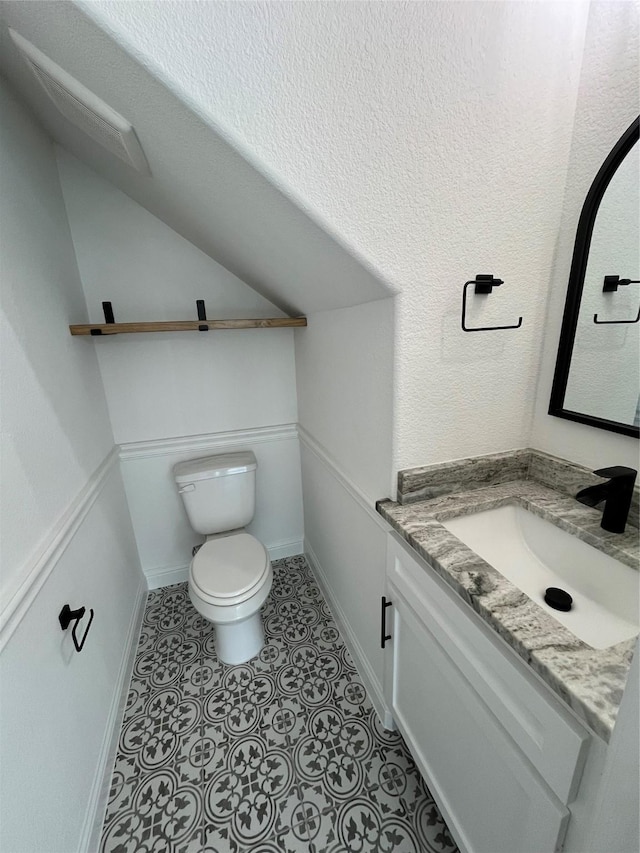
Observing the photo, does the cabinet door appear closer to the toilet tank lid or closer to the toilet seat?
the toilet seat

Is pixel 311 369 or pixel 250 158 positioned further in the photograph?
pixel 311 369

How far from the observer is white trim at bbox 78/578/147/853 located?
1.04 m

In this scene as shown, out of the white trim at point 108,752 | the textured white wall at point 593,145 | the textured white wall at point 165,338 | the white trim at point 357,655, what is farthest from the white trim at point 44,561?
the textured white wall at point 593,145

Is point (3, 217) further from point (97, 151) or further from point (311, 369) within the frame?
point (311, 369)

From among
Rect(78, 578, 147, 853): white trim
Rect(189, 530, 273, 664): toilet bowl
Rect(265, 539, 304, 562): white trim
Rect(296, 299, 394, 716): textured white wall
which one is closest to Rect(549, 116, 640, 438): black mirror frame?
Rect(296, 299, 394, 716): textured white wall

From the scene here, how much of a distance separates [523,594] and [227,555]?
1.27m

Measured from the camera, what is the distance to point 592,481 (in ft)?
3.37

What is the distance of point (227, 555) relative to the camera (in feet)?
5.41

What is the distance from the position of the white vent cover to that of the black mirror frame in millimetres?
1196

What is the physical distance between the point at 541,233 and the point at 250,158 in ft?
2.70

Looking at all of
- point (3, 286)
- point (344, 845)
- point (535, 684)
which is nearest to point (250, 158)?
point (3, 286)

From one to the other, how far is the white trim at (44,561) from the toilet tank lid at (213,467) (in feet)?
1.28

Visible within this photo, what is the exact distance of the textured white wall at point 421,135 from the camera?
68cm

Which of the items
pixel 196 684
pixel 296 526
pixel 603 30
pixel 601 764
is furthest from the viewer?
pixel 296 526
